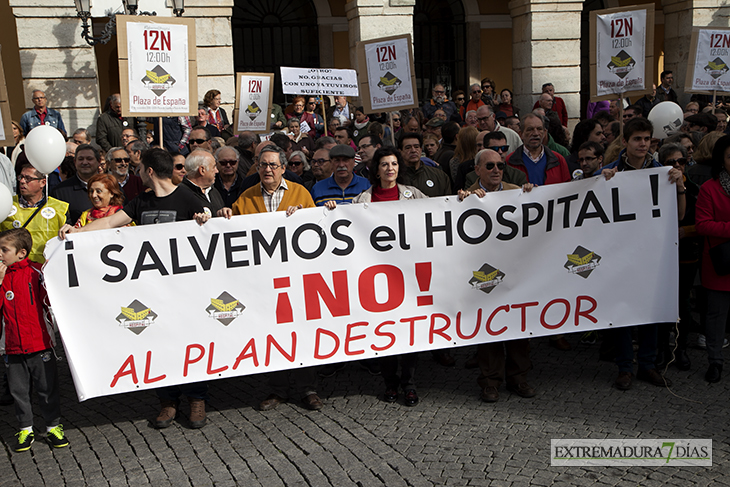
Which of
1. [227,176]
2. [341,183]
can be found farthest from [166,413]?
[227,176]

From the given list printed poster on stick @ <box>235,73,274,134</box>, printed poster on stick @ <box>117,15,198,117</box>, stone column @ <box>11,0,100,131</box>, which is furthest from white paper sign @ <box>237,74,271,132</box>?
stone column @ <box>11,0,100,131</box>

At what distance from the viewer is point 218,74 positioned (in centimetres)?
1413

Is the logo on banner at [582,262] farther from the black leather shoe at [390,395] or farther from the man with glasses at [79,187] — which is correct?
the man with glasses at [79,187]

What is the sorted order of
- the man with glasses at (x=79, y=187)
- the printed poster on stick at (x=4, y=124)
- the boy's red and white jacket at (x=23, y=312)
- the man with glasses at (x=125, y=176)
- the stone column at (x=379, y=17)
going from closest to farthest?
the boy's red and white jacket at (x=23, y=312) → the man with glasses at (x=79, y=187) → the printed poster on stick at (x=4, y=124) → the man with glasses at (x=125, y=176) → the stone column at (x=379, y=17)

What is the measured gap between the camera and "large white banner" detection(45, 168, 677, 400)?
4.84 meters

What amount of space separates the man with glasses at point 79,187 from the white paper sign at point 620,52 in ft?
18.7

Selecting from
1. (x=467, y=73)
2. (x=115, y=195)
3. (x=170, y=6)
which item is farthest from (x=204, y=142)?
(x=467, y=73)

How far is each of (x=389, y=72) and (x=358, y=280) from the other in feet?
16.6

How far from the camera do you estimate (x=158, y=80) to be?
7703 mm

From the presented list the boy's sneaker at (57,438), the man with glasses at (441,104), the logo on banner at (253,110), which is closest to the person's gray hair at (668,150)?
the boy's sneaker at (57,438)

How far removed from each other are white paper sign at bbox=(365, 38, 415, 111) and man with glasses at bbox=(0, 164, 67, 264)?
15.9 feet

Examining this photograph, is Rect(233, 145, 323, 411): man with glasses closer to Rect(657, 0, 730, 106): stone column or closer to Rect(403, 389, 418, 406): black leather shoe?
Rect(403, 389, 418, 406): black leather shoe

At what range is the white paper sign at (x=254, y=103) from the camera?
33.4 feet

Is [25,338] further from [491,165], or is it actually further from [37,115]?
[37,115]
